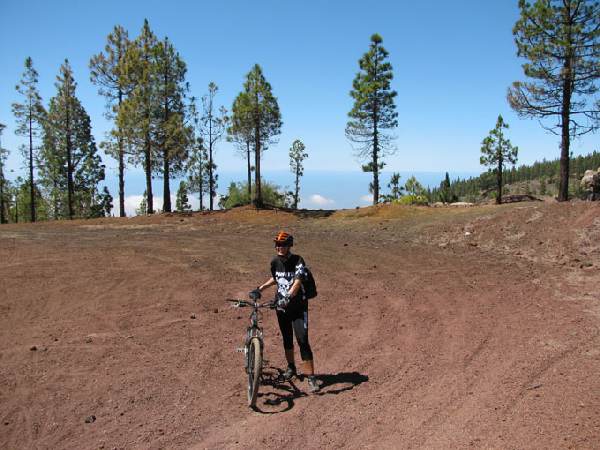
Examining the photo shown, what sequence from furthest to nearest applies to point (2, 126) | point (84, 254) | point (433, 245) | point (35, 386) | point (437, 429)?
point (2, 126) < point (433, 245) < point (84, 254) < point (35, 386) < point (437, 429)

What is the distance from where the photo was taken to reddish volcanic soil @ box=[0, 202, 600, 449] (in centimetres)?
580

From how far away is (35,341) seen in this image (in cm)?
910

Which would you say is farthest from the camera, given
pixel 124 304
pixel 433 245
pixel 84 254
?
pixel 433 245

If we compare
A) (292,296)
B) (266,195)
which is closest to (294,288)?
(292,296)

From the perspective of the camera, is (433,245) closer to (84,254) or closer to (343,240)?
(343,240)

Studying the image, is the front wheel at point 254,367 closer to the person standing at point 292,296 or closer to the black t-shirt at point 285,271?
the person standing at point 292,296

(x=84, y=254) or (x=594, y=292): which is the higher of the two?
(x=84, y=254)

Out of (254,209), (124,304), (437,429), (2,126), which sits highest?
(2,126)

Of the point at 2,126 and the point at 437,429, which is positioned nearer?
the point at 437,429

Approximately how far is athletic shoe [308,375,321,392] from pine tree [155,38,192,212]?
30382mm

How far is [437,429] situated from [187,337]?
547 cm

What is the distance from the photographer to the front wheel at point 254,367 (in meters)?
6.27

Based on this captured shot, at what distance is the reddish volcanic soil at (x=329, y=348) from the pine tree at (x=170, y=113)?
1815cm

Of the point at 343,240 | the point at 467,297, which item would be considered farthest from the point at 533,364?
the point at 343,240
